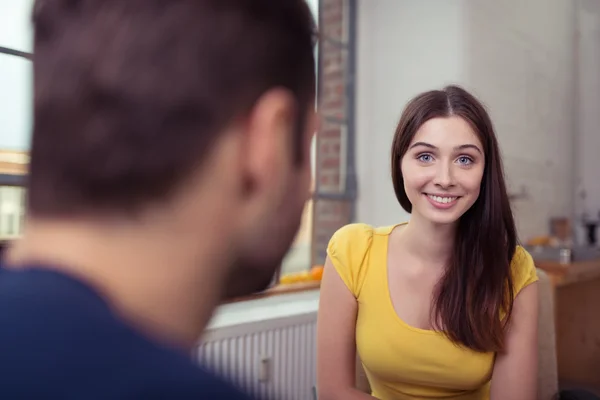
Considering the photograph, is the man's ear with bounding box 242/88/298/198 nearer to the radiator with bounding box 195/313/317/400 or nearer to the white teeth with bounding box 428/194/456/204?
the white teeth with bounding box 428/194/456/204

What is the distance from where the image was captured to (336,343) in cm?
127

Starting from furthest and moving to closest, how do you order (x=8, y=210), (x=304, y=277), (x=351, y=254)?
(x=304, y=277) < (x=8, y=210) < (x=351, y=254)

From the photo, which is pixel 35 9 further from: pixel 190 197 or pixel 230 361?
pixel 230 361

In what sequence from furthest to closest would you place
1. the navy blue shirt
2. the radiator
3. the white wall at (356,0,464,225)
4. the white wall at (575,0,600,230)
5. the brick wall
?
the white wall at (575,0,600,230), the brick wall, the white wall at (356,0,464,225), the radiator, the navy blue shirt

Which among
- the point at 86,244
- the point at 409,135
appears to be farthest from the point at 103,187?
the point at 409,135

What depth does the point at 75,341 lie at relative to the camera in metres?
0.27

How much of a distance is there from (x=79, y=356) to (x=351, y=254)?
3.66ft

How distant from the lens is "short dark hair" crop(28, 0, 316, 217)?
13.0 inches

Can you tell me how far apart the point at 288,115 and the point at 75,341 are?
187 mm

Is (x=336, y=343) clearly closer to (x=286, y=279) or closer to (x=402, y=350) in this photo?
(x=402, y=350)

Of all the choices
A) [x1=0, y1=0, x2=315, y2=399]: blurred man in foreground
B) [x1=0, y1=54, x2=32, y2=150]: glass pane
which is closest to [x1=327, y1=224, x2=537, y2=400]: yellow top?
[x1=0, y1=0, x2=315, y2=399]: blurred man in foreground

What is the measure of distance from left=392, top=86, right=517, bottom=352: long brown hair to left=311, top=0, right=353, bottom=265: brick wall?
5.65ft

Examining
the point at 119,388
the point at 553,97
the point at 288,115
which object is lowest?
the point at 119,388

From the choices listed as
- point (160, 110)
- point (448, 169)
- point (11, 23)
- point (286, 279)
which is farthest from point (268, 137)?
point (286, 279)
